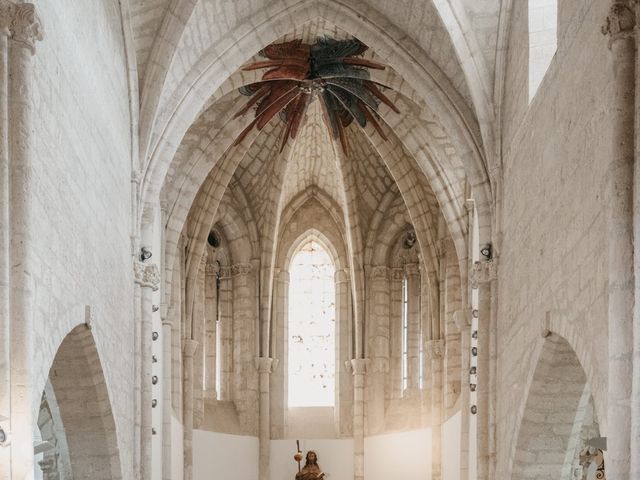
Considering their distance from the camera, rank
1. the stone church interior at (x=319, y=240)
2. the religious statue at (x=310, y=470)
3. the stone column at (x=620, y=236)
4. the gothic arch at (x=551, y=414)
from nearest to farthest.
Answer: the stone column at (x=620, y=236)
the stone church interior at (x=319, y=240)
the gothic arch at (x=551, y=414)
the religious statue at (x=310, y=470)

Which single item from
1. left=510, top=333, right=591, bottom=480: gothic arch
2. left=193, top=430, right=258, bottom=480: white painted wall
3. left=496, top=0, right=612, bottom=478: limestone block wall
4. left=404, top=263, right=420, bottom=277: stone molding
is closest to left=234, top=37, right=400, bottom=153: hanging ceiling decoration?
left=404, top=263, right=420, bottom=277: stone molding

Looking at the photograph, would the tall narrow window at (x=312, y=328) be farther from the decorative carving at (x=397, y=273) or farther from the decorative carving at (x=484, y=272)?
the decorative carving at (x=484, y=272)

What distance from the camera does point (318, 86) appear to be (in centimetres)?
1988

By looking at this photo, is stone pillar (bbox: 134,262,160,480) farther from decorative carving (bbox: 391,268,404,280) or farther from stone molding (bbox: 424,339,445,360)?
decorative carving (bbox: 391,268,404,280)

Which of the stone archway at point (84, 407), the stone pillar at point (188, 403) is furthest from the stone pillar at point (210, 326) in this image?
the stone archway at point (84, 407)

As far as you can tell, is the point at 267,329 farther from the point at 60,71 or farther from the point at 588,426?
the point at 60,71

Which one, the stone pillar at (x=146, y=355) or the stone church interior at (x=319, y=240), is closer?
the stone church interior at (x=319, y=240)

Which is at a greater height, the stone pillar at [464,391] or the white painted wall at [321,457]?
the stone pillar at [464,391]

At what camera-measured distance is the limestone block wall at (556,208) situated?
9.84m

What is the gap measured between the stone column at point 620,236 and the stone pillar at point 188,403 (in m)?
12.0

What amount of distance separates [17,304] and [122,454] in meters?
5.45

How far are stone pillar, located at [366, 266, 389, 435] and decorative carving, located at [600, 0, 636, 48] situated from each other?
46.1 ft

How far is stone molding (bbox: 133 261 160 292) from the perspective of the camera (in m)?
15.5

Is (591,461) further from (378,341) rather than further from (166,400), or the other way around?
(378,341)
